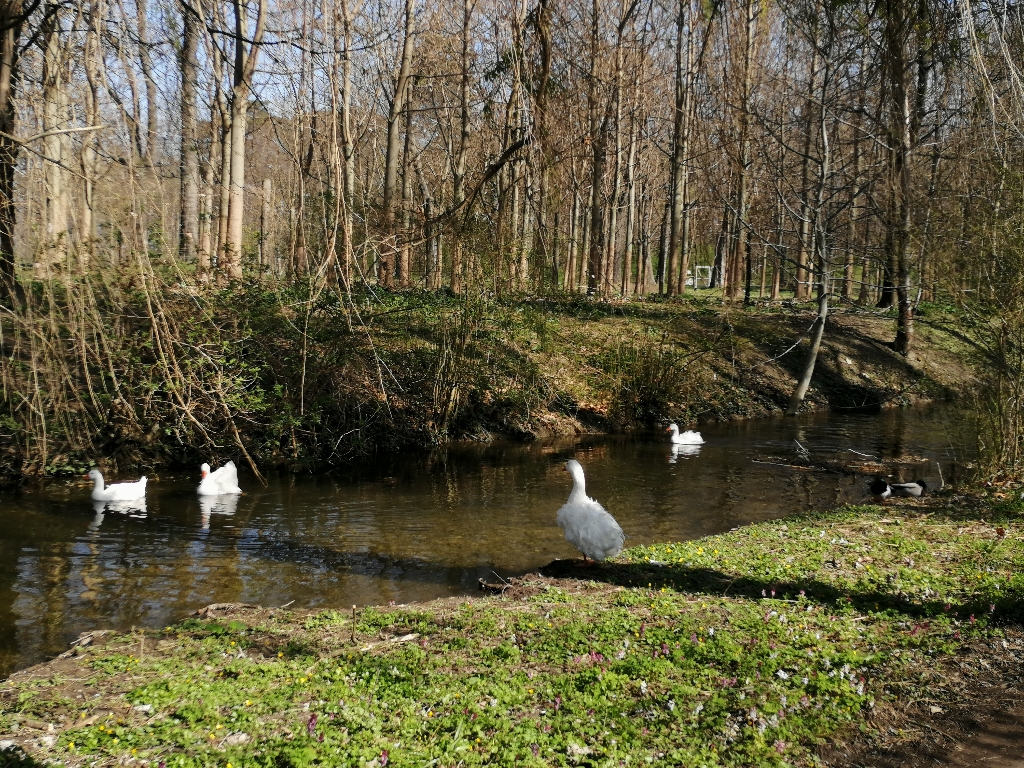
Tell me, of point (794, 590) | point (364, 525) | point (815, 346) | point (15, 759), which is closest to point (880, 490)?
point (794, 590)

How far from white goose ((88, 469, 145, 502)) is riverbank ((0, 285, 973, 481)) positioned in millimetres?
1077

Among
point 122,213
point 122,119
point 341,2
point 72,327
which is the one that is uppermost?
point 341,2

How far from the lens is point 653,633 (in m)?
6.34

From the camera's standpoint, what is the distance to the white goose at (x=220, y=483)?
1367cm

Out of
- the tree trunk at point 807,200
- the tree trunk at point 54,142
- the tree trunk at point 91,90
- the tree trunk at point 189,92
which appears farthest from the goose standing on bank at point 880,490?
the tree trunk at point 54,142

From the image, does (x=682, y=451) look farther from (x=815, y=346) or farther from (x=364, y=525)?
(x=364, y=525)

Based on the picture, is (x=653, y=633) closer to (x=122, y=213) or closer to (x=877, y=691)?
(x=877, y=691)

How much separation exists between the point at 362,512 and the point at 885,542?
305 inches

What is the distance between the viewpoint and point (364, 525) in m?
12.2

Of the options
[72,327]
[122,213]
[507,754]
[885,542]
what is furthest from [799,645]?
[72,327]

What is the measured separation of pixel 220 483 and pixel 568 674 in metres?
9.78

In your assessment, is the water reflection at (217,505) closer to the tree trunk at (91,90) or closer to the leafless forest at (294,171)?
the leafless forest at (294,171)

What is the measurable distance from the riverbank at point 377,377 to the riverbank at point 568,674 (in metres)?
2.60

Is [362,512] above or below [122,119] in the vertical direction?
below
